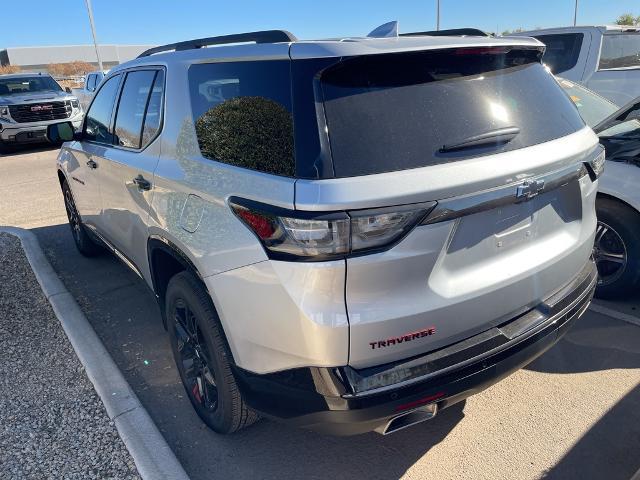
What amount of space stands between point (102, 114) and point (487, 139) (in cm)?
309

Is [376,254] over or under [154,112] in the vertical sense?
under

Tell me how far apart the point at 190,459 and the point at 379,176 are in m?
1.77

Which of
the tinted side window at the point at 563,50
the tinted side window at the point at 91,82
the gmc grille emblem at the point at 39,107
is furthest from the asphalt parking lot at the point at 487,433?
the tinted side window at the point at 91,82

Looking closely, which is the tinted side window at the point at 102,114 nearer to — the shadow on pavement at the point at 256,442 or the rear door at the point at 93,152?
the rear door at the point at 93,152

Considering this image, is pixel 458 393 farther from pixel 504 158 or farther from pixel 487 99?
pixel 487 99

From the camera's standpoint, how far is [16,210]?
786 centimetres

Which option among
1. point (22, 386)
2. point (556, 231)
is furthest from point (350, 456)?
point (22, 386)

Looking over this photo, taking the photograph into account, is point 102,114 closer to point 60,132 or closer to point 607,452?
point 60,132

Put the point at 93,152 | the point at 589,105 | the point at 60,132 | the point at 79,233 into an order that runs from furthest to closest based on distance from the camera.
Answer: the point at 589,105 → the point at 79,233 → the point at 60,132 → the point at 93,152

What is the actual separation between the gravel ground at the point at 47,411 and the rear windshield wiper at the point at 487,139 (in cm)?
203

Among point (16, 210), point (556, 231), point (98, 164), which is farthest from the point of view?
point (16, 210)

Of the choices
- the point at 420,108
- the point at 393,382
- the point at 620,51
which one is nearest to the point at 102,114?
the point at 420,108

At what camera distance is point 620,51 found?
7996 mm

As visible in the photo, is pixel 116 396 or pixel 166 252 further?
pixel 116 396
